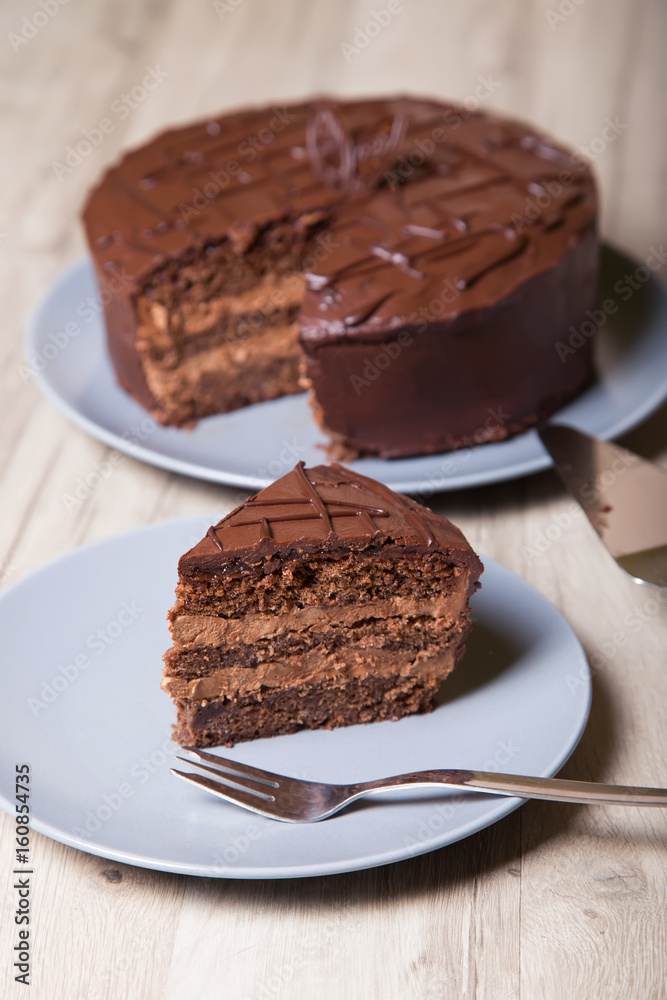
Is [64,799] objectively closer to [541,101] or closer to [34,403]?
[34,403]

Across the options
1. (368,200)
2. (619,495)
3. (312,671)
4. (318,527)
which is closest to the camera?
(318,527)

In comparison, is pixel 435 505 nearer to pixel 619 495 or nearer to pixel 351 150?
pixel 619 495

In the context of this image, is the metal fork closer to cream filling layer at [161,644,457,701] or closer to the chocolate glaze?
cream filling layer at [161,644,457,701]

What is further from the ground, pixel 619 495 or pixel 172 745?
pixel 619 495

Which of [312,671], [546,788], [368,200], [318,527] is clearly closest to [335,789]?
[312,671]

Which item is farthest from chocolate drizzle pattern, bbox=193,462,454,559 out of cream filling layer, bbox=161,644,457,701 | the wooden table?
the wooden table

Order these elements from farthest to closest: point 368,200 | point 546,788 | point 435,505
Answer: point 368,200 → point 435,505 → point 546,788
